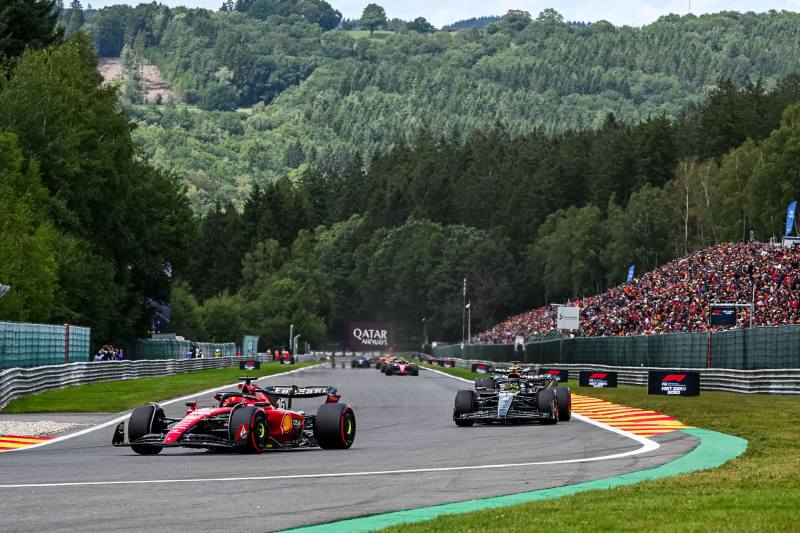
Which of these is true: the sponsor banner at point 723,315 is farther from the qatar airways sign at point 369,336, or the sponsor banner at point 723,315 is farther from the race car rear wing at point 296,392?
the qatar airways sign at point 369,336

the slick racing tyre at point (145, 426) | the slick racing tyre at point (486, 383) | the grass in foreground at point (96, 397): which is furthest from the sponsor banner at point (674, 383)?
the slick racing tyre at point (145, 426)

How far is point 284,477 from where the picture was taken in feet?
50.6

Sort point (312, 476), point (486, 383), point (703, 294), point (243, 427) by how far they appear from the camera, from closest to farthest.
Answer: point (312, 476)
point (243, 427)
point (486, 383)
point (703, 294)

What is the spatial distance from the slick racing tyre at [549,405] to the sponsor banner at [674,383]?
10795mm

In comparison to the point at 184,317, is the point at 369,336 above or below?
below

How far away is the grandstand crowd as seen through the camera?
5638 centimetres

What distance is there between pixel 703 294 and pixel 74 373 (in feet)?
104

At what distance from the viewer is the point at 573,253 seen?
146875 mm

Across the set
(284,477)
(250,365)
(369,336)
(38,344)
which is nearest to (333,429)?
(284,477)

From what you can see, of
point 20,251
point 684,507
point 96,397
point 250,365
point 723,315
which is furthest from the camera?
point 250,365

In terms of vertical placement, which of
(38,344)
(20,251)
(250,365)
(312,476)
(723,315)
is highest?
(20,251)

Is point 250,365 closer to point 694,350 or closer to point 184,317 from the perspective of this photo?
point 694,350

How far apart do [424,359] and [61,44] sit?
325 ft

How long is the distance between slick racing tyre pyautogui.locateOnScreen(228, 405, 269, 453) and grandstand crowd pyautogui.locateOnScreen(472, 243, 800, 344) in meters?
37.5
